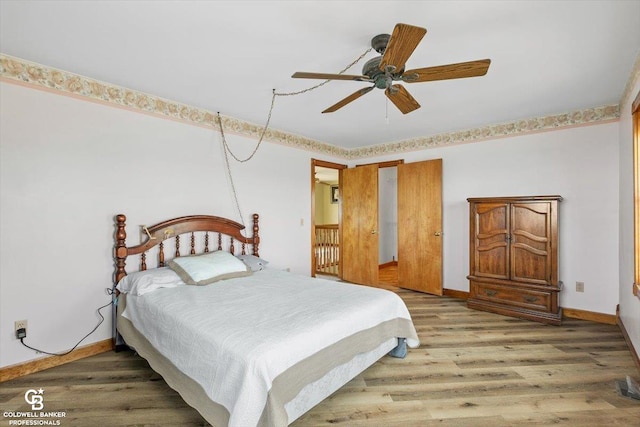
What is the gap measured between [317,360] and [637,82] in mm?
3309

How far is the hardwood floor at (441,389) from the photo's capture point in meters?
1.83

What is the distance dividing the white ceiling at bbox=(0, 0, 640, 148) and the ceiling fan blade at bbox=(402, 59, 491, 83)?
1.08ft

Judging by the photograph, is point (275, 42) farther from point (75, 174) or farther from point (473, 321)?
point (473, 321)

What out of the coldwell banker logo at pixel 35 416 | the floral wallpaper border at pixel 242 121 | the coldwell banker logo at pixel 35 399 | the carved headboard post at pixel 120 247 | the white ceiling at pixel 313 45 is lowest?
the coldwell banker logo at pixel 35 416

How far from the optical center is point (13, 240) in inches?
90.6

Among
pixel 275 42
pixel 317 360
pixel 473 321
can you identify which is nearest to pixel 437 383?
pixel 317 360

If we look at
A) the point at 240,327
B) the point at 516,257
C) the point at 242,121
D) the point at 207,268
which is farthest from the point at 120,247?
the point at 516,257

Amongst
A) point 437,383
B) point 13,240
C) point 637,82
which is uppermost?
point 637,82

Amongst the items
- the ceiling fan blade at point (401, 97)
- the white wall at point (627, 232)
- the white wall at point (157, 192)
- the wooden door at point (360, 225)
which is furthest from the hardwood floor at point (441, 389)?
the wooden door at point (360, 225)

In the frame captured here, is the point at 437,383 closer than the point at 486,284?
Yes

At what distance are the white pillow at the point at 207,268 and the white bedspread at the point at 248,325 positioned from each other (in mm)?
125

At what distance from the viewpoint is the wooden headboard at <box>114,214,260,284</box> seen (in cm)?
278

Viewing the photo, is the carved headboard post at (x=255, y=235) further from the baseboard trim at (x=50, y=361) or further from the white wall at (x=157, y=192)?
the baseboard trim at (x=50, y=361)

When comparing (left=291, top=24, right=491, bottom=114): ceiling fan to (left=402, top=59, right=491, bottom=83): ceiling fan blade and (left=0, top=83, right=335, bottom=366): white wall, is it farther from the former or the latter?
(left=0, top=83, right=335, bottom=366): white wall
